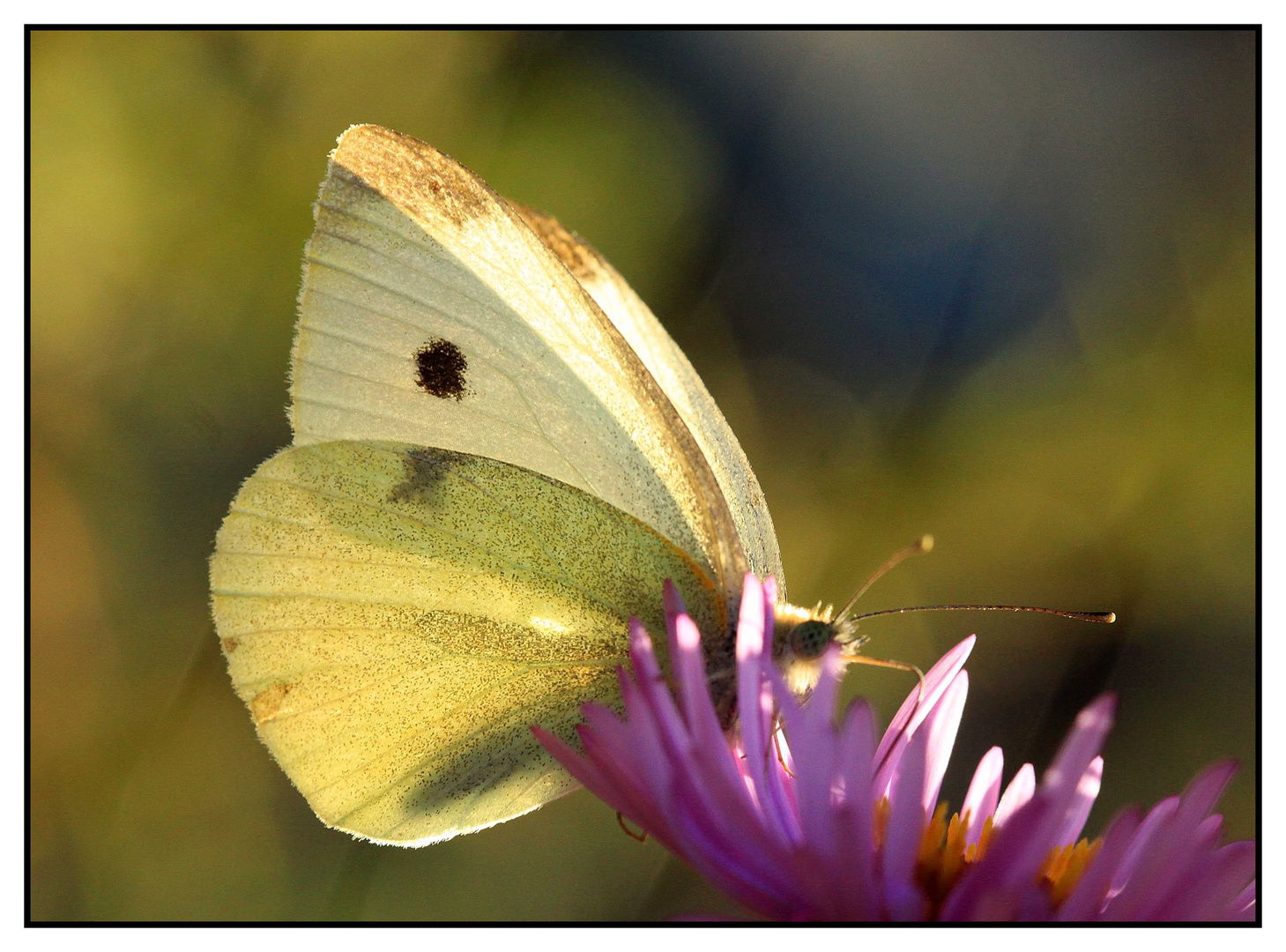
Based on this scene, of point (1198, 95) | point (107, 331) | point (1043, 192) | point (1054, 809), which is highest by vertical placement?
point (1198, 95)

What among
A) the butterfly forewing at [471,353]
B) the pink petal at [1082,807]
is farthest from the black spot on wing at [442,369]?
the pink petal at [1082,807]

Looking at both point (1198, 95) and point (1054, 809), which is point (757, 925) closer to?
point (1054, 809)

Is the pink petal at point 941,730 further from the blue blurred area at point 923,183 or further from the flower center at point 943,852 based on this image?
the blue blurred area at point 923,183

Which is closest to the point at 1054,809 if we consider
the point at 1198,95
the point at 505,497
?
the point at 505,497

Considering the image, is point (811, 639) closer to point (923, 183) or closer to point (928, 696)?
point (928, 696)

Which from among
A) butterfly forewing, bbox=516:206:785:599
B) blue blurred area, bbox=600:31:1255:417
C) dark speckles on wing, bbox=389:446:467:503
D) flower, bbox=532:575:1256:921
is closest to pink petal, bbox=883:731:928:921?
flower, bbox=532:575:1256:921

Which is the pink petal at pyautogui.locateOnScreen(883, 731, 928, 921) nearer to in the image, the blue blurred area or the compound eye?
the compound eye

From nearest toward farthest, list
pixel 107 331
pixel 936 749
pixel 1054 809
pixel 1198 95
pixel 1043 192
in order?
pixel 1054 809 < pixel 936 749 < pixel 1198 95 < pixel 107 331 < pixel 1043 192

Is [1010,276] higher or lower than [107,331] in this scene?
higher
